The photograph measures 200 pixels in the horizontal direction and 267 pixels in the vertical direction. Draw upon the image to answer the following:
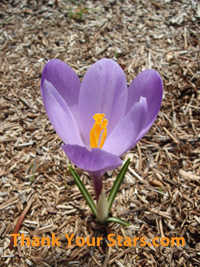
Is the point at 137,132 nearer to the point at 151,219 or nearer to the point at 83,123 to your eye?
the point at 83,123

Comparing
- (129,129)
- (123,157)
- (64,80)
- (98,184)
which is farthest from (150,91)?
(123,157)

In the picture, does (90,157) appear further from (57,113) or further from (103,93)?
(103,93)

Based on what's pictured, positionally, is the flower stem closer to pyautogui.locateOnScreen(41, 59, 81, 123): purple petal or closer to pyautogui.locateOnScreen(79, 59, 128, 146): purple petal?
pyautogui.locateOnScreen(79, 59, 128, 146): purple petal

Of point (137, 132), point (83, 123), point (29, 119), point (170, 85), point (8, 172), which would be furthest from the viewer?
point (170, 85)

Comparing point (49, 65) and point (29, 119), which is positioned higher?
point (49, 65)

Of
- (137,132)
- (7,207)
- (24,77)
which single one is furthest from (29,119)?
(137,132)
